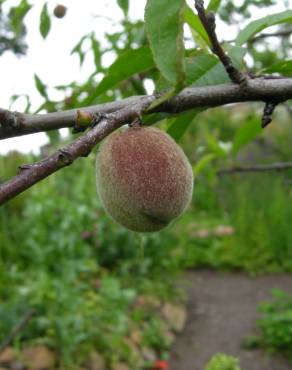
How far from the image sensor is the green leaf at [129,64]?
3.25ft

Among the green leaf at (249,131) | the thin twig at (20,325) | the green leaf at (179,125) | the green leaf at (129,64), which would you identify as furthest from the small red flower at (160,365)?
the green leaf at (129,64)

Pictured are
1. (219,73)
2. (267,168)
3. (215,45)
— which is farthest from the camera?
(267,168)

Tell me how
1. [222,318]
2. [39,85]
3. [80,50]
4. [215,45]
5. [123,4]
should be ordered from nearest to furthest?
1. [215,45]
2. [123,4]
3. [39,85]
4. [80,50]
5. [222,318]

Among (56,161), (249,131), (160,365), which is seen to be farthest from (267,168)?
(160,365)

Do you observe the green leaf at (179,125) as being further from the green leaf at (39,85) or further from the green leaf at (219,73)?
the green leaf at (39,85)

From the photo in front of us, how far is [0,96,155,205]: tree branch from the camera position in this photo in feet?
1.93

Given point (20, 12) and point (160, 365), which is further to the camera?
point (160, 365)

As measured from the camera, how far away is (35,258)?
4.55 meters

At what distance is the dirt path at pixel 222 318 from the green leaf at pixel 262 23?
3543mm

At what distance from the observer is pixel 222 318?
201 inches

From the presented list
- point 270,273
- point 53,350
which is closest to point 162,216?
point 53,350

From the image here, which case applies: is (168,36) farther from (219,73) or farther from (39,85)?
(39,85)

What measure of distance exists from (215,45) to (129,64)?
0.23 metres

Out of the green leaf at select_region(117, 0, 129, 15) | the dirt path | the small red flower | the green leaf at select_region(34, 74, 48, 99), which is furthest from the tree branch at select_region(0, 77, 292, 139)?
the dirt path
